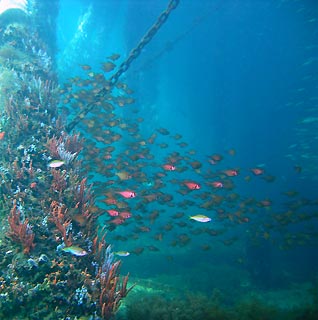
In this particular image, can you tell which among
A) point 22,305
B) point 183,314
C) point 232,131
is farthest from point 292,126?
point 22,305

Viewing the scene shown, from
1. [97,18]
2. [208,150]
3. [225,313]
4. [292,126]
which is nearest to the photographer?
[225,313]

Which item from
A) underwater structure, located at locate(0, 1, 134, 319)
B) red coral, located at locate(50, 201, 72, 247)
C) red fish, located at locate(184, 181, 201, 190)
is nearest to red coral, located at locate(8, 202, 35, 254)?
underwater structure, located at locate(0, 1, 134, 319)

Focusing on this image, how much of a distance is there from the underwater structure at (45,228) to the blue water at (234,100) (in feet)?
18.4

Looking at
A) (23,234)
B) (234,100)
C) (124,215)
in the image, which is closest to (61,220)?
(23,234)

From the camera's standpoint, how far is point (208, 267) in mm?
15812

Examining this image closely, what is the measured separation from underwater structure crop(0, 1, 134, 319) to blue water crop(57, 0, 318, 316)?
562 centimetres

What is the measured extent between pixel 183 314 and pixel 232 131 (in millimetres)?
37260

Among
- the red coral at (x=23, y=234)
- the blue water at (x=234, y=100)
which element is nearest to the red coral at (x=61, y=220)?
the red coral at (x=23, y=234)

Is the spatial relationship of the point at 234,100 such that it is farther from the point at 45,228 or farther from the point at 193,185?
the point at 45,228

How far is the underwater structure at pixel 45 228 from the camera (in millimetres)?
4363

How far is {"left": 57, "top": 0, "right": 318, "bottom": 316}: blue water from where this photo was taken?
54.2 feet

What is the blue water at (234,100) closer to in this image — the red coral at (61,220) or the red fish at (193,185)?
the red fish at (193,185)

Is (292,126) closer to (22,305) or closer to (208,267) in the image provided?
(208,267)

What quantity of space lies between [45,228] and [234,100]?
35.9m
